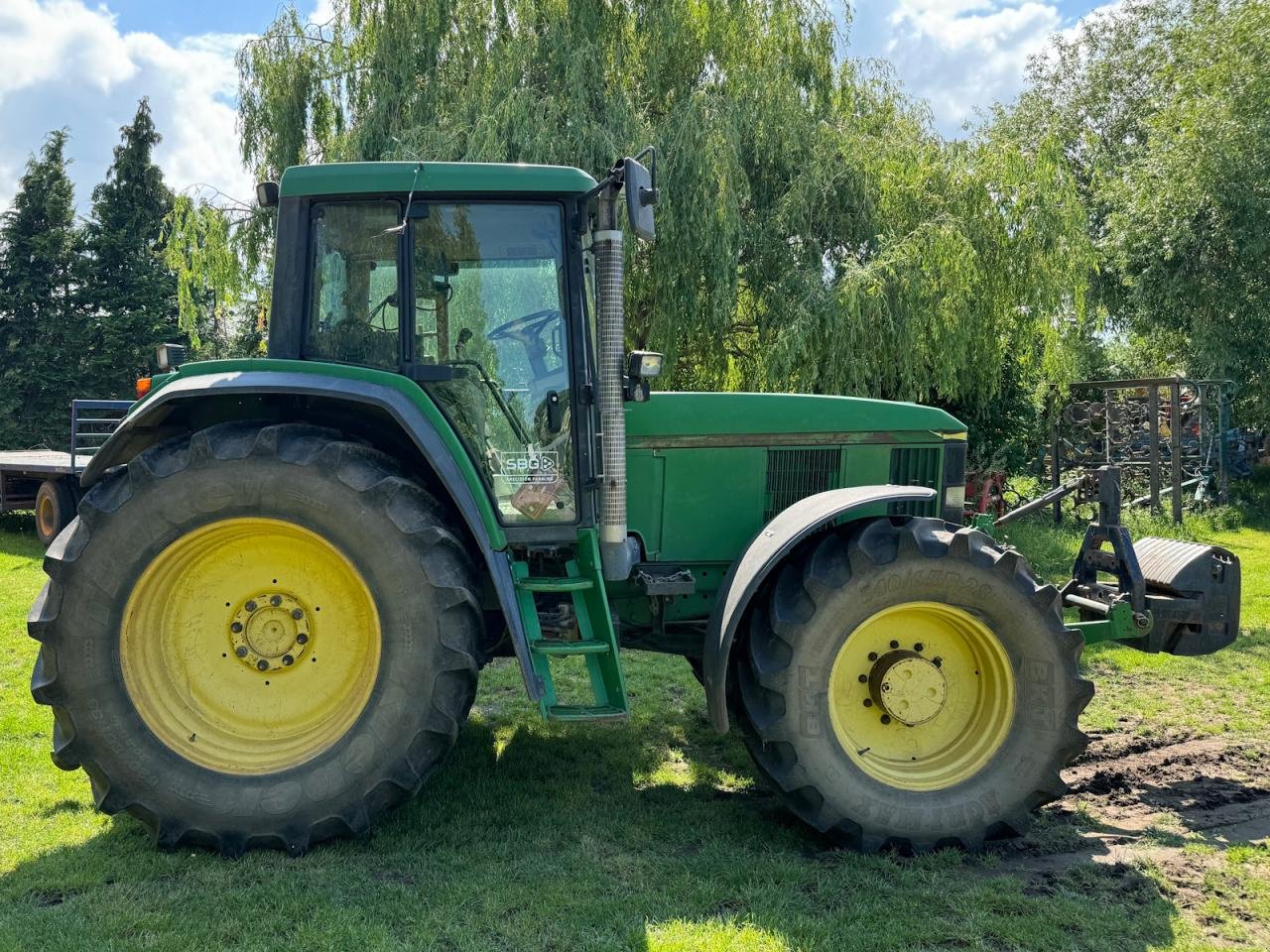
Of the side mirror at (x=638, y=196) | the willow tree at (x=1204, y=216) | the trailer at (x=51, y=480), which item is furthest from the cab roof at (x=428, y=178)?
the willow tree at (x=1204, y=216)

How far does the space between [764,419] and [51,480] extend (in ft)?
30.5

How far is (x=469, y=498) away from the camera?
346 centimetres

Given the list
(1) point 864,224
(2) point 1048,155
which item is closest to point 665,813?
(1) point 864,224

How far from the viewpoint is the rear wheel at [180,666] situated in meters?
3.27

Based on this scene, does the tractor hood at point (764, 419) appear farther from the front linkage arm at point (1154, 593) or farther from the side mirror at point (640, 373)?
the front linkage arm at point (1154, 593)

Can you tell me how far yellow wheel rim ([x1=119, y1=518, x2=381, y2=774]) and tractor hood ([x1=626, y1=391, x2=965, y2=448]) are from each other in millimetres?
1432

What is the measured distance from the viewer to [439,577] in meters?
3.33

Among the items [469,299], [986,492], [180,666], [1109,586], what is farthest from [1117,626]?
[986,492]

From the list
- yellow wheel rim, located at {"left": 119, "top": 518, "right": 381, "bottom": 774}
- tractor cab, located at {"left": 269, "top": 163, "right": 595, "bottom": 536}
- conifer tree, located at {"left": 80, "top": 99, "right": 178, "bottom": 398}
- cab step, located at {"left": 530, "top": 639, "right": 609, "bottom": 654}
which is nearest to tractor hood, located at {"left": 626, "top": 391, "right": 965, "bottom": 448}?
tractor cab, located at {"left": 269, "top": 163, "right": 595, "bottom": 536}

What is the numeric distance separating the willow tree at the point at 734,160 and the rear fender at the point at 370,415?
19.3 feet

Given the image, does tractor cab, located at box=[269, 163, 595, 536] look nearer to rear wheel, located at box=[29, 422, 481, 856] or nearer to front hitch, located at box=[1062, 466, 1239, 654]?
rear wheel, located at box=[29, 422, 481, 856]

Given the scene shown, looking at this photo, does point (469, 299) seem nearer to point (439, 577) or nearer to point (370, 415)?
point (370, 415)

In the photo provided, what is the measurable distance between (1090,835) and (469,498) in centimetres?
276

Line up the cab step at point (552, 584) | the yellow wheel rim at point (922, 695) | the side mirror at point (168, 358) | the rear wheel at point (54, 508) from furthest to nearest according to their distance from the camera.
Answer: the rear wheel at point (54, 508) → the side mirror at point (168, 358) → the yellow wheel rim at point (922, 695) → the cab step at point (552, 584)
